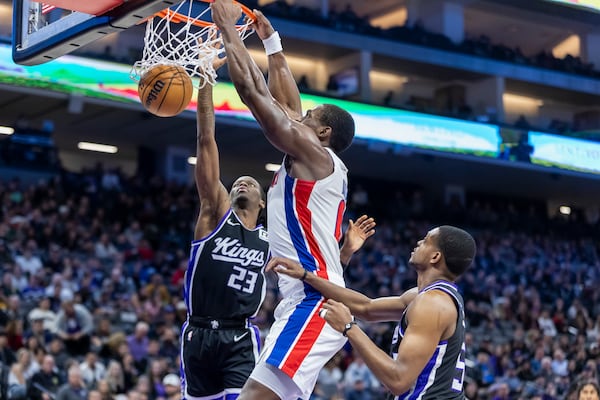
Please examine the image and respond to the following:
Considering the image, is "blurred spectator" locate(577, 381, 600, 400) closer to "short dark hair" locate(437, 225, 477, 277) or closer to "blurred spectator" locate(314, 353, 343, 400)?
"short dark hair" locate(437, 225, 477, 277)

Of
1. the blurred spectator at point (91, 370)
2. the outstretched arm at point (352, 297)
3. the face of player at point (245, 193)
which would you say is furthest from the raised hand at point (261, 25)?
the blurred spectator at point (91, 370)

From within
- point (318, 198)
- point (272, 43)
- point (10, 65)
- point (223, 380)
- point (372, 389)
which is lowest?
point (372, 389)

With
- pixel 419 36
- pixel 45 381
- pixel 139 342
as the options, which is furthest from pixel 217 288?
pixel 419 36

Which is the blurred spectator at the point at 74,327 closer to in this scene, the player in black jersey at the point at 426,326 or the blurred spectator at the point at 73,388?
the blurred spectator at the point at 73,388

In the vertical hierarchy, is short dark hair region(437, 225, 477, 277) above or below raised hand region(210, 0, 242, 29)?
below

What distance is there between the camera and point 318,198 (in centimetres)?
502

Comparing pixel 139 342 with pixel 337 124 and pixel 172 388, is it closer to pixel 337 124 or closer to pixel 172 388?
pixel 172 388

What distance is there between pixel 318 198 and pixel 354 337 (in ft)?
3.24

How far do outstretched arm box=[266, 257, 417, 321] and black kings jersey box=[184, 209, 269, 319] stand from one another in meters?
1.04

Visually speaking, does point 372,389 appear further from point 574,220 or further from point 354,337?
point 574,220

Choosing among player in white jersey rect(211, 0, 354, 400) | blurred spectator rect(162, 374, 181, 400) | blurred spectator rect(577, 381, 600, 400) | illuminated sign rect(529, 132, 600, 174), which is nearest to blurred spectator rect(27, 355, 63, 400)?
blurred spectator rect(162, 374, 181, 400)

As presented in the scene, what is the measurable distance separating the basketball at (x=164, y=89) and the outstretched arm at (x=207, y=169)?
14 cm

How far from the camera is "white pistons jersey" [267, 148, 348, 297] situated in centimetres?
501

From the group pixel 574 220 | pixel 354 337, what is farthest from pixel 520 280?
pixel 354 337
